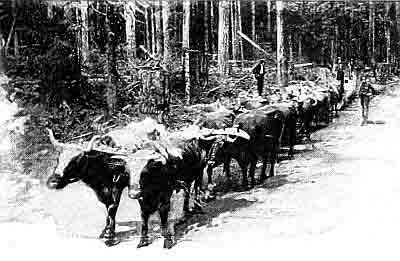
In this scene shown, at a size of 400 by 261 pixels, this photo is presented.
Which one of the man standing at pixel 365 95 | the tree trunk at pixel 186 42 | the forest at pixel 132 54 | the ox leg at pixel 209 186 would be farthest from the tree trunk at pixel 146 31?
the man standing at pixel 365 95

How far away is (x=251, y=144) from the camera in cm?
180

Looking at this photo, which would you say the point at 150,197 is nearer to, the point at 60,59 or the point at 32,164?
the point at 32,164

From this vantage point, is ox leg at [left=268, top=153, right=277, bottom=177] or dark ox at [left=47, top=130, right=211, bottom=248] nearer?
dark ox at [left=47, top=130, right=211, bottom=248]

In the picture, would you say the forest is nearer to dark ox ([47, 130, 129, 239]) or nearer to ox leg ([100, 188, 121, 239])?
dark ox ([47, 130, 129, 239])

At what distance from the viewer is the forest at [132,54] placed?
1.74m

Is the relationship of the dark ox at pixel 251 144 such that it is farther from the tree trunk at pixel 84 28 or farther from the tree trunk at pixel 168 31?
the tree trunk at pixel 84 28

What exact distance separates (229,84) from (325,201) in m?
0.48

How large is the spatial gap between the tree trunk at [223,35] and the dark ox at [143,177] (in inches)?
10.3

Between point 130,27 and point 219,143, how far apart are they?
0.46 meters

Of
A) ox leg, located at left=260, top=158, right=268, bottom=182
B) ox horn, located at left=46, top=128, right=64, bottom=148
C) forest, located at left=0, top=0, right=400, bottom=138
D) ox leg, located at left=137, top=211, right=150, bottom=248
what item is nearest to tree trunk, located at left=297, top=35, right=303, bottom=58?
forest, located at left=0, top=0, right=400, bottom=138

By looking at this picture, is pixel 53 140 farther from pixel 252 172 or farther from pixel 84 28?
pixel 252 172

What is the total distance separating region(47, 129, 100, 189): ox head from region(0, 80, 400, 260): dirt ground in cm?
4

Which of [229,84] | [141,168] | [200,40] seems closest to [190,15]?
[200,40]

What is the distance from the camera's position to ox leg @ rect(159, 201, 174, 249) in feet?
5.63
